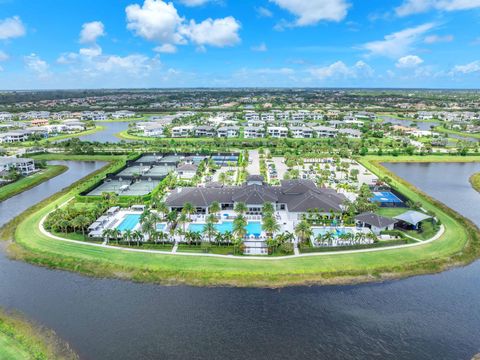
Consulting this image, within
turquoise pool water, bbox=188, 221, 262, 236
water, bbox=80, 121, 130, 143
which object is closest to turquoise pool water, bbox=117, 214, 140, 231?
turquoise pool water, bbox=188, 221, 262, 236

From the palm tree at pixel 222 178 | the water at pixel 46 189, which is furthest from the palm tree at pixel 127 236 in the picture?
the palm tree at pixel 222 178

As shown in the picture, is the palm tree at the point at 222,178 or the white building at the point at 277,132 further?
the white building at the point at 277,132

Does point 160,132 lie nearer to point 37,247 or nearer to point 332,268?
point 37,247

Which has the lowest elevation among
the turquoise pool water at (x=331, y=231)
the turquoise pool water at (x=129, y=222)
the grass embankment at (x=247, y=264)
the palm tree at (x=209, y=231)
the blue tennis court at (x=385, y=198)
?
the grass embankment at (x=247, y=264)

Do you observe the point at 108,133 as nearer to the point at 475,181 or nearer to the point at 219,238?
the point at 219,238

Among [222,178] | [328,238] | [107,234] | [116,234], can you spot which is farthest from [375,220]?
[107,234]

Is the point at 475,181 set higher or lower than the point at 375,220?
lower

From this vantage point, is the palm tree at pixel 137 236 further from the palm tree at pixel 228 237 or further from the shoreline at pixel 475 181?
the shoreline at pixel 475 181
